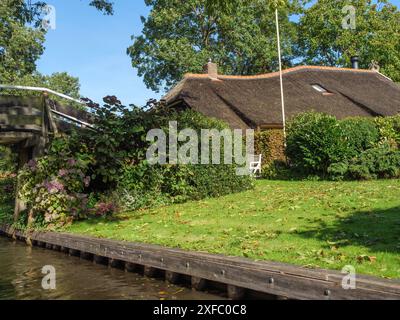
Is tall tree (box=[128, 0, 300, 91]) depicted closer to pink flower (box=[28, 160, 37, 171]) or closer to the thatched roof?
the thatched roof

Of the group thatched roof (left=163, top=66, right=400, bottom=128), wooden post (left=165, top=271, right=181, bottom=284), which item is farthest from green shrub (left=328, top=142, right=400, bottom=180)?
wooden post (left=165, top=271, right=181, bottom=284)

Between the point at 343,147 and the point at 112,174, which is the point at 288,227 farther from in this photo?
the point at 343,147

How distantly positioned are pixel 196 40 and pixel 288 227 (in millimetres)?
37068

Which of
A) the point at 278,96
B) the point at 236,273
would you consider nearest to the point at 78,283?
the point at 236,273

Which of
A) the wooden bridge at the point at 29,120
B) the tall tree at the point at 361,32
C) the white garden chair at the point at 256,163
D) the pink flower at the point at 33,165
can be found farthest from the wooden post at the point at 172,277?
the tall tree at the point at 361,32

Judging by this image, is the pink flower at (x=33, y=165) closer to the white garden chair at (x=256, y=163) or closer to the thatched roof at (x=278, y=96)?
the white garden chair at (x=256, y=163)

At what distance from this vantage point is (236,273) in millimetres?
6609

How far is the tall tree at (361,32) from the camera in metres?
43.3

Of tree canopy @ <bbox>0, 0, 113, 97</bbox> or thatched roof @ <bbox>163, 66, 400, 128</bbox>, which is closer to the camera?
thatched roof @ <bbox>163, 66, 400, 128</bbox>

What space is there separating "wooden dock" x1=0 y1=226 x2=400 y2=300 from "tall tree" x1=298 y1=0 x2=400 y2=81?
38.8m

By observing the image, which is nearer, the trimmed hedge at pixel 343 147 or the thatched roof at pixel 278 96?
the trimmed hedge at pixel 343 147

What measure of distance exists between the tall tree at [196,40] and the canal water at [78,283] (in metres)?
32.6

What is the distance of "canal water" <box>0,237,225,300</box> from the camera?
299 inches

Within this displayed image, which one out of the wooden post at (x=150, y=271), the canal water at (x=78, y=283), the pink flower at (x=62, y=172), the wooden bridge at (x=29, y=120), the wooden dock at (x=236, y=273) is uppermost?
the wooden bridge at (x=29, y=120)
